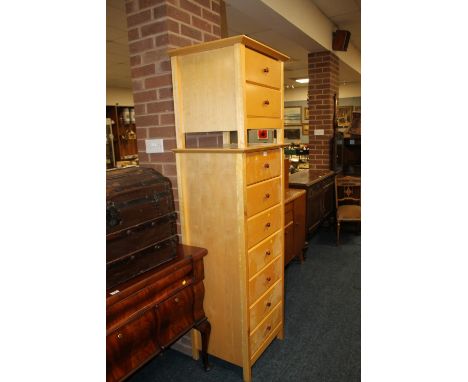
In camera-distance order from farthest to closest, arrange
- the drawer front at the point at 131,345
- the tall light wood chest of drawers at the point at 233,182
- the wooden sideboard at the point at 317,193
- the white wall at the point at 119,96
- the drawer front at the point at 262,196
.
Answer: the white wall at the point at 119,96 < the wooden sideboard at the point at 317,193 < the drawer front at the point at 262,196 < the tall light wood chest of drawers at the point at 233,182 < the drawer front at the point at 131,345

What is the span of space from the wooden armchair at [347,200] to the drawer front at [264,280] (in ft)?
7.59

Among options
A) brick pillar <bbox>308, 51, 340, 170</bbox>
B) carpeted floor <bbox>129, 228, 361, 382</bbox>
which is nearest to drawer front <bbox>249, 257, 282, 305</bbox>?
carpeted floor <bbox>129, 228, 361, 382</bbox>

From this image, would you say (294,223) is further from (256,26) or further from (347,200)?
(256,26)

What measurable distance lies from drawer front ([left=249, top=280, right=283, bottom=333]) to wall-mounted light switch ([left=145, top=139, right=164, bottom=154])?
1163mm

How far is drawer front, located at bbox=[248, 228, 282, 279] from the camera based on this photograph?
6.55 ft

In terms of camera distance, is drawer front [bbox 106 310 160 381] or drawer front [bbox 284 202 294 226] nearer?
drawer front [bbox 106 310 160 381]

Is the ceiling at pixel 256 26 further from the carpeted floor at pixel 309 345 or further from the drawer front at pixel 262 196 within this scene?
the carpeted floor at pixel 309 345

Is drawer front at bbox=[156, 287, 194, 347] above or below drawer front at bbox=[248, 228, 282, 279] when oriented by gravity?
below

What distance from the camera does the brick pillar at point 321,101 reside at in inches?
198

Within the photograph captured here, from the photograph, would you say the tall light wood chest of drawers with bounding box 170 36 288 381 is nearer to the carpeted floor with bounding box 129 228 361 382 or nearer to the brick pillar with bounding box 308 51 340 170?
the carpeted floor with bounding box 129 228 361 382

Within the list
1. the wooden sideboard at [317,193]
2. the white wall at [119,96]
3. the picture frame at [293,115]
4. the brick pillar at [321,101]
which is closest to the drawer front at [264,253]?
the wooden sideboard at [317,193]

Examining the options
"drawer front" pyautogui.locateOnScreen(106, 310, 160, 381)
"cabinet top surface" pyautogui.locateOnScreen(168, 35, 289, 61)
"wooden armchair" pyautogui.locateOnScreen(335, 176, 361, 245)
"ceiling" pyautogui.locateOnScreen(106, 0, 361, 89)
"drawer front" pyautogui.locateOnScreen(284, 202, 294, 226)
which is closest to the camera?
"drawer front" pyautogui.locateOnScreen(106, 310, 160, 381)

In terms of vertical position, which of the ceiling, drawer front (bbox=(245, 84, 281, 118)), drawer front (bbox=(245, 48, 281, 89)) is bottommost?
drawer front (bbox=(245, 84, 281, 118))
